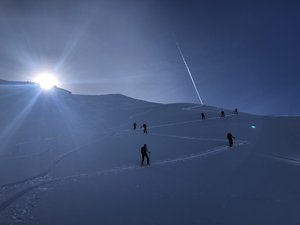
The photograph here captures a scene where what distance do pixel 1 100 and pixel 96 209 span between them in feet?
247

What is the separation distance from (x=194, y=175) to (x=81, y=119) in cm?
4765

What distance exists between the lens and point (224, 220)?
406 inches

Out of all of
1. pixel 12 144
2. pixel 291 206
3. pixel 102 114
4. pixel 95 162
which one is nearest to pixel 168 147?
pixel 95 162

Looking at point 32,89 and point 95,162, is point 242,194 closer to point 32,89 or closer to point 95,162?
point 95,162

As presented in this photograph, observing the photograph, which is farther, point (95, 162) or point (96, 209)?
point (95, 162)

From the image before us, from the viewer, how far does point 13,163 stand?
26672 millimetres

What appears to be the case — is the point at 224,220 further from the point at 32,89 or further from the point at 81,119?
the point at 32,89

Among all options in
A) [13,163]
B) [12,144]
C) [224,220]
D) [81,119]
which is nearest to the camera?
[224,220]

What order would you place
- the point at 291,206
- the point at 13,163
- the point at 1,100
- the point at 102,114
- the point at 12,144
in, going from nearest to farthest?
the point at 291,206 < the point at 13,163 < the point at 12,144 < the point at 102,114 < the point at 1,100

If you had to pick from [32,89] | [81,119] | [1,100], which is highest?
[32,89]

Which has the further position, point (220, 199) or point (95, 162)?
point (95, 162)

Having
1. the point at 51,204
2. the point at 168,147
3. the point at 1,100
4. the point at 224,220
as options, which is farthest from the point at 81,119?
the point at 224,220

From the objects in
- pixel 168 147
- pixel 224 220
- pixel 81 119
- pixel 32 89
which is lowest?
pixel 224 220

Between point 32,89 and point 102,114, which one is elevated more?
point 32,89
